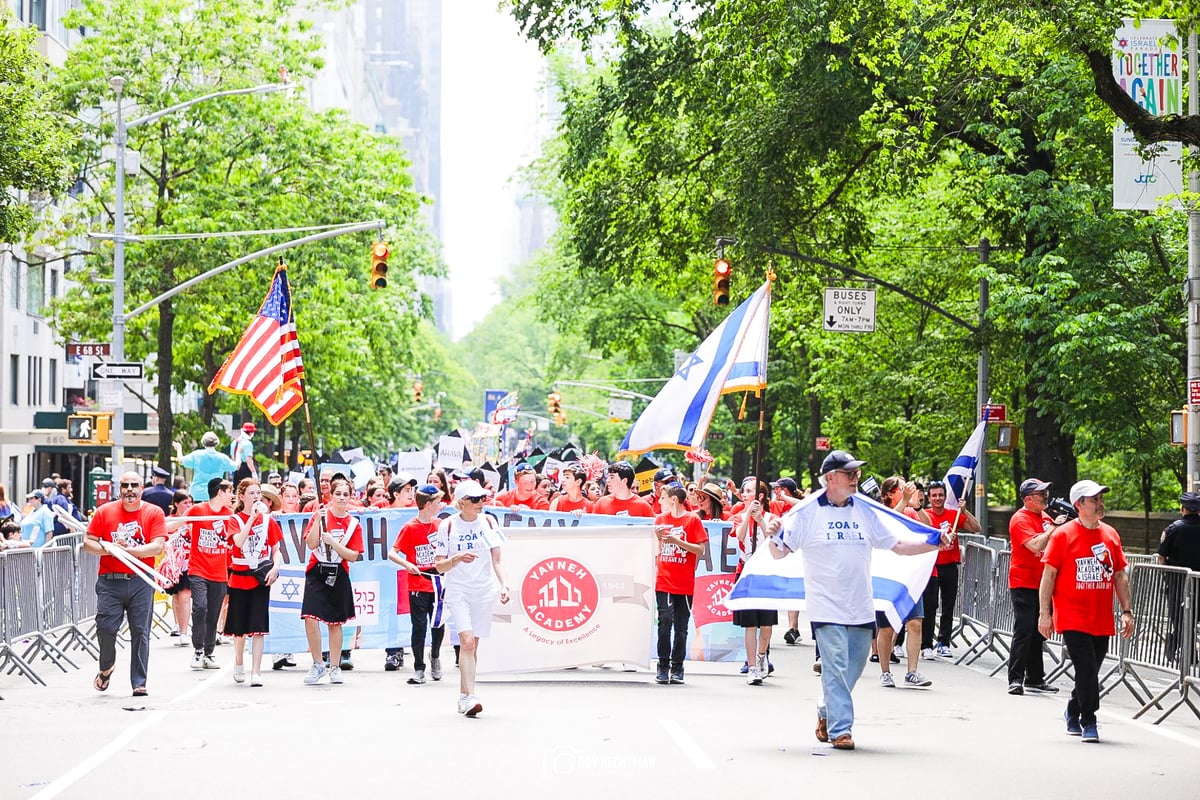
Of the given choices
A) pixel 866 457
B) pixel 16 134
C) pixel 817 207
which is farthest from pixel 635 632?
pixel 866 457

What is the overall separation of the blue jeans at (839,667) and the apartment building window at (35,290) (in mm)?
43090

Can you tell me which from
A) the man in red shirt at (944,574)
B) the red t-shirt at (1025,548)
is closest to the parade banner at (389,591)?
the man in red shirt at (944,574)

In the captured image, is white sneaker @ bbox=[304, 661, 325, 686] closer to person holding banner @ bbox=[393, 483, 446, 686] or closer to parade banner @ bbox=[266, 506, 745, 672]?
person holding banner @ bbox=[393, 483, 446, 686]

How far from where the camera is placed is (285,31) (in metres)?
41.4

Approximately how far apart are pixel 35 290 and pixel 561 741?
44.2 metres

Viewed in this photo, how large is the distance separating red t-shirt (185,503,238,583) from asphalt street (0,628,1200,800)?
5.09 ft

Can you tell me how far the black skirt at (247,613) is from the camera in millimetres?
15820

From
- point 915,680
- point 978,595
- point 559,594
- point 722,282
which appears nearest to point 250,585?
point 559,594

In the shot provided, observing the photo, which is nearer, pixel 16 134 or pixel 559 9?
pixel 16 134

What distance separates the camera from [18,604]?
16422mm

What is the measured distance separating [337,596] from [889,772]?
22.9 feet

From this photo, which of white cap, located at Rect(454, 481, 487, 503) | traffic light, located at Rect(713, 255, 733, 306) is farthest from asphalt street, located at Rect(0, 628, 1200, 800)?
traffic light, located at Rect(713, 255, 733, 306)

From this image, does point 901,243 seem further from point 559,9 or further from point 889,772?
point 889,772

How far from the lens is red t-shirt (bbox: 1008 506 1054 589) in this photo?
15.1 metres
